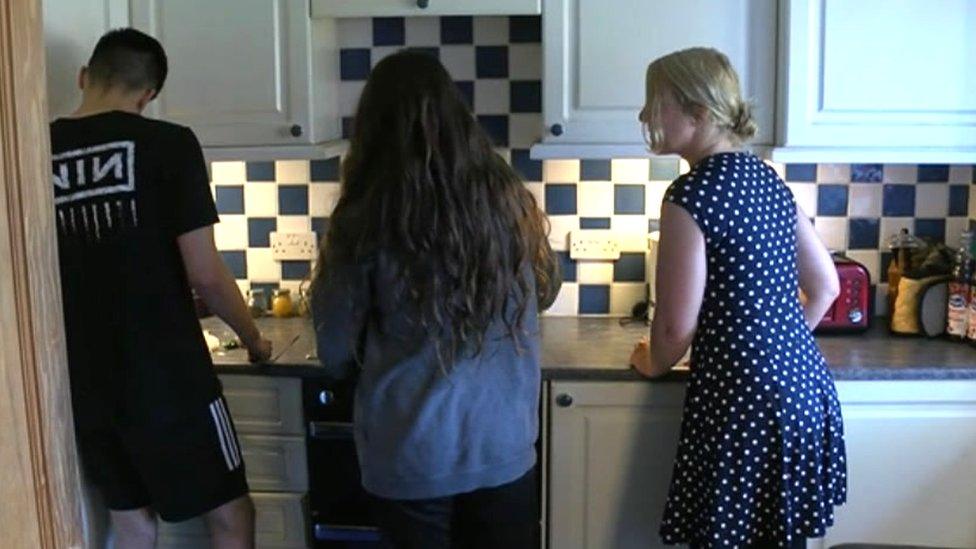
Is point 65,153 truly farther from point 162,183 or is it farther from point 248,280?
point 248,280

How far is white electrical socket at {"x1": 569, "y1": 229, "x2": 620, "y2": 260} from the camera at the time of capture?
9.12ft

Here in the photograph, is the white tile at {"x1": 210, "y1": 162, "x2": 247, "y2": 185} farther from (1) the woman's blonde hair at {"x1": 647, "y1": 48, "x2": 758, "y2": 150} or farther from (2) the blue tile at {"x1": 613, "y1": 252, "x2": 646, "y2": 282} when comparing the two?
(1) the woman's blonde hair at {"x1": 647, "y1": 48, "x2": 758, "y2": 150}

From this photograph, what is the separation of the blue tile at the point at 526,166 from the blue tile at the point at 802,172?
2.13 ft

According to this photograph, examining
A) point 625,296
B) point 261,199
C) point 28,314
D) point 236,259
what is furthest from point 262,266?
point 28,314

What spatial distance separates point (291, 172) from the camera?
2842mm

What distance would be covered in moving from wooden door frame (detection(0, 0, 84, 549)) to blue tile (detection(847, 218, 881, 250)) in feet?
7.40

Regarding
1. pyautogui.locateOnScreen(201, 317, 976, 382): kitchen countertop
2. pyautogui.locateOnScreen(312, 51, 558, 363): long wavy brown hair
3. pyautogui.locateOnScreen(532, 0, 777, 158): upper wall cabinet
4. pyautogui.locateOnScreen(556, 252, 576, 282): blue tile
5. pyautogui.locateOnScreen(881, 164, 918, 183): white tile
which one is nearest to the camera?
pyautogui.locateOnScreen(312, 51, 558, 363): long wavy brown hair

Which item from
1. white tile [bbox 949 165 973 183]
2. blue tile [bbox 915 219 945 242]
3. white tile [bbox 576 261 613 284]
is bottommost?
white tile [bbox 576 261 613 284]

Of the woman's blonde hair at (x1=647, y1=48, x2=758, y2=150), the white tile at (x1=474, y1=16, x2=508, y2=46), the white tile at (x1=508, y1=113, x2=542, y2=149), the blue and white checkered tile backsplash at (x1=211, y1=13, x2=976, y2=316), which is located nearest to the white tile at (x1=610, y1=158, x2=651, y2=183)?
the blue and white checkered tile backsplash at (x1=211, y1=13, x2=976, y2=316)

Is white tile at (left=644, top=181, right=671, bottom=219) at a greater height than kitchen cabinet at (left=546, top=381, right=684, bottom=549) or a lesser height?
greater

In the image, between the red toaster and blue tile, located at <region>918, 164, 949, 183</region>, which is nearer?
the red toaster

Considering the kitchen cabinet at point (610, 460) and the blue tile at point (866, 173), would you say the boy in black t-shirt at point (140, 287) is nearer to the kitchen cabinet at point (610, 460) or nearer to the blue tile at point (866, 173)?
the kitchen cabinet at point (610, 460)

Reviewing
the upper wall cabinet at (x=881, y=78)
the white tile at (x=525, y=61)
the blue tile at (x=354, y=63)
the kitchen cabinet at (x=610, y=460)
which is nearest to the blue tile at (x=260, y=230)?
the blue tile at (x=354, y=63)

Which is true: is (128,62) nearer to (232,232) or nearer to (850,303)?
(232,232)
